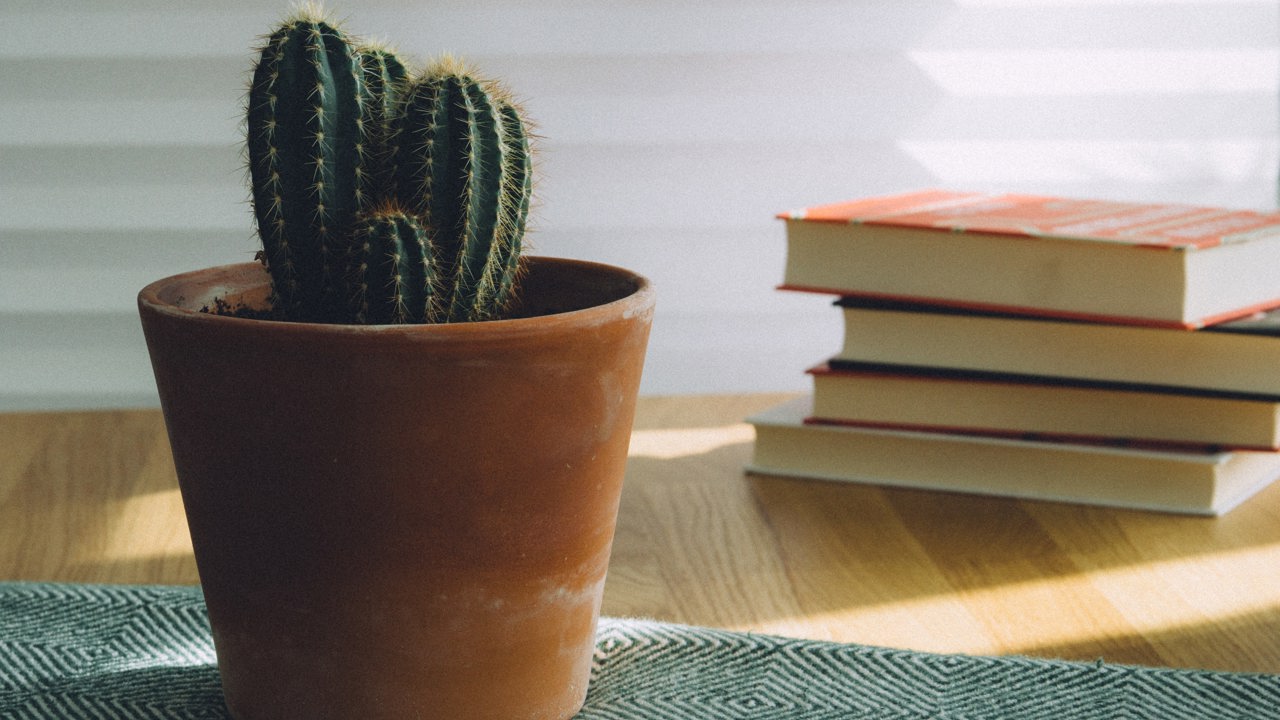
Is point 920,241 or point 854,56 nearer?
point 920,241

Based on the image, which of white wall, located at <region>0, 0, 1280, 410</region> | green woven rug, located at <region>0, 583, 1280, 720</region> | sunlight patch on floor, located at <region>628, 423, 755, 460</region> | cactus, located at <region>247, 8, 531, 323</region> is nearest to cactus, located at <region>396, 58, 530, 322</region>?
cactus, located at <region>247, 8, 531, 323</region>

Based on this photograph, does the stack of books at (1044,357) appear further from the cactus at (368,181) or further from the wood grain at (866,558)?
the cactus at (368,181)

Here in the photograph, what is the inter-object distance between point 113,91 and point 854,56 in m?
0.85

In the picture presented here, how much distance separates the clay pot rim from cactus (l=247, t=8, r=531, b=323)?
0.04m

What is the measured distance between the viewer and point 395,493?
0.62 meters

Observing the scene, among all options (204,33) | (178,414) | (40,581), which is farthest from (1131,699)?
(204,33)

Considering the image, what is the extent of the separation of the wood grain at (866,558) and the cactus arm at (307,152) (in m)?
0.35

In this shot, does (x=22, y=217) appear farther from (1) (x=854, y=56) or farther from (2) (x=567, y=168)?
(1) (x=854, y=56)

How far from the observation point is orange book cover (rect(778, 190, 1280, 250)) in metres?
1.04

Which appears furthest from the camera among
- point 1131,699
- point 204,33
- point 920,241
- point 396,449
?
point 204,33

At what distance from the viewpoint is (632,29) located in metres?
1.48

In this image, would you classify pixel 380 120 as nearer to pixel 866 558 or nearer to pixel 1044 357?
pixel 866 558

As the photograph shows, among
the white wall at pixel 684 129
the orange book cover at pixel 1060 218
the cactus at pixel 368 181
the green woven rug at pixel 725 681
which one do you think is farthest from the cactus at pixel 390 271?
the white wall at pixel 684 129

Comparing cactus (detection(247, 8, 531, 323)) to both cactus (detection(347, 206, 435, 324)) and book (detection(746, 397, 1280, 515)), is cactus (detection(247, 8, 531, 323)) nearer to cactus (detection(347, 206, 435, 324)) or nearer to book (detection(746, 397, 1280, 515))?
cactus (detection(347, 206, 435, 324))
